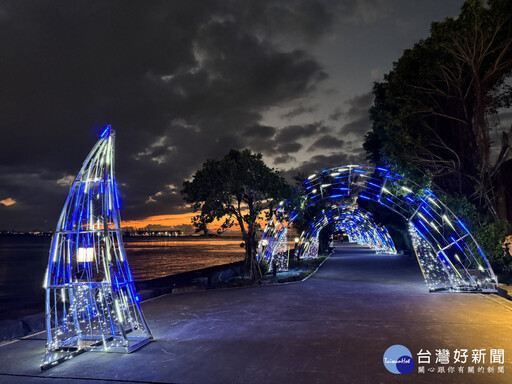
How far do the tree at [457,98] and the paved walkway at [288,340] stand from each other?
559 cm

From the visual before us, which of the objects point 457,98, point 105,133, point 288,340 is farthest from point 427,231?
point 105,133

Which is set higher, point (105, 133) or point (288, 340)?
point (105, 133)

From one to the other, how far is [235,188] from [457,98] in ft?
31.1

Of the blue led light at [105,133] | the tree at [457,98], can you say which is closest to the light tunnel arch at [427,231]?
the tree at [457,98]

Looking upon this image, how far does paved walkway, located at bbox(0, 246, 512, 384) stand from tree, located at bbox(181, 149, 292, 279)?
5675mm

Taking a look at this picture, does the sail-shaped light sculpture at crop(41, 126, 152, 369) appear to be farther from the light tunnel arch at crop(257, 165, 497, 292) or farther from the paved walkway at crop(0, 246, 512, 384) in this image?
the light tunnel arch at crop(257, 165, 497, 292)

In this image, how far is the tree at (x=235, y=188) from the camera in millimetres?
15211

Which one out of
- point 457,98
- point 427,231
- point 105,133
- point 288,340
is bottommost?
point 288,340

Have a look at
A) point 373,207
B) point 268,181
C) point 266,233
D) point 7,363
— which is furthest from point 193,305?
point 373,207

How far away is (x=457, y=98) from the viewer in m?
13.8

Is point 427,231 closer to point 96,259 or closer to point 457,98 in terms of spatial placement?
point 457,98

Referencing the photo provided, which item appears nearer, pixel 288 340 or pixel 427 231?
pixel 288 340

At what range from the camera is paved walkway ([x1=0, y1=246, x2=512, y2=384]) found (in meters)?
4.62

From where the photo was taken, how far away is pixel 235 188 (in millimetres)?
15070
